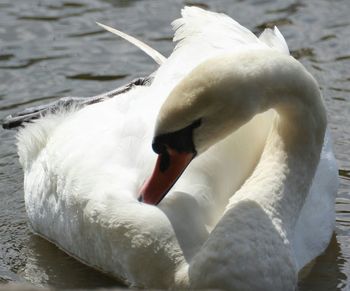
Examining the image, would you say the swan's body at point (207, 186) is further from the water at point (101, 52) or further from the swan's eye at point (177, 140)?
the water at point (101, 52)

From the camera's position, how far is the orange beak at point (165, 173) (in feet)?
21.7

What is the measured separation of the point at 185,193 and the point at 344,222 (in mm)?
1934

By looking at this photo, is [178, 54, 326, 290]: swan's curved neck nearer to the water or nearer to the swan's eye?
the swan's eye

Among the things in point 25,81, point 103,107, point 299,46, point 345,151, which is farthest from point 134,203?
point 299,46

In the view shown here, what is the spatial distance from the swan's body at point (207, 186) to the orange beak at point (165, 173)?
78 mm

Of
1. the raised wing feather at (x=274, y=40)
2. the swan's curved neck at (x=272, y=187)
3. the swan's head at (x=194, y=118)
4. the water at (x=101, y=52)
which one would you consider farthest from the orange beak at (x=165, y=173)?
the raised wing feather at (x=274, y=40)

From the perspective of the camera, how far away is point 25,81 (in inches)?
413

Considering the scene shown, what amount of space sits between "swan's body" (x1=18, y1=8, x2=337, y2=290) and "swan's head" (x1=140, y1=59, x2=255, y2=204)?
1 centimetres

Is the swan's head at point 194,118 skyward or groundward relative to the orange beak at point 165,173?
skyward

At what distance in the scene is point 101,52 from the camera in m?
11.2

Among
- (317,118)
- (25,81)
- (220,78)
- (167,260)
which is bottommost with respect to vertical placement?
(25,81)

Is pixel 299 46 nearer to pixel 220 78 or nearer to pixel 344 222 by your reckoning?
pixel 344 222

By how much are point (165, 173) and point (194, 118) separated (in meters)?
0.43

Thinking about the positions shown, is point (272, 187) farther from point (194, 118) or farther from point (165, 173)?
point (194, 118)
